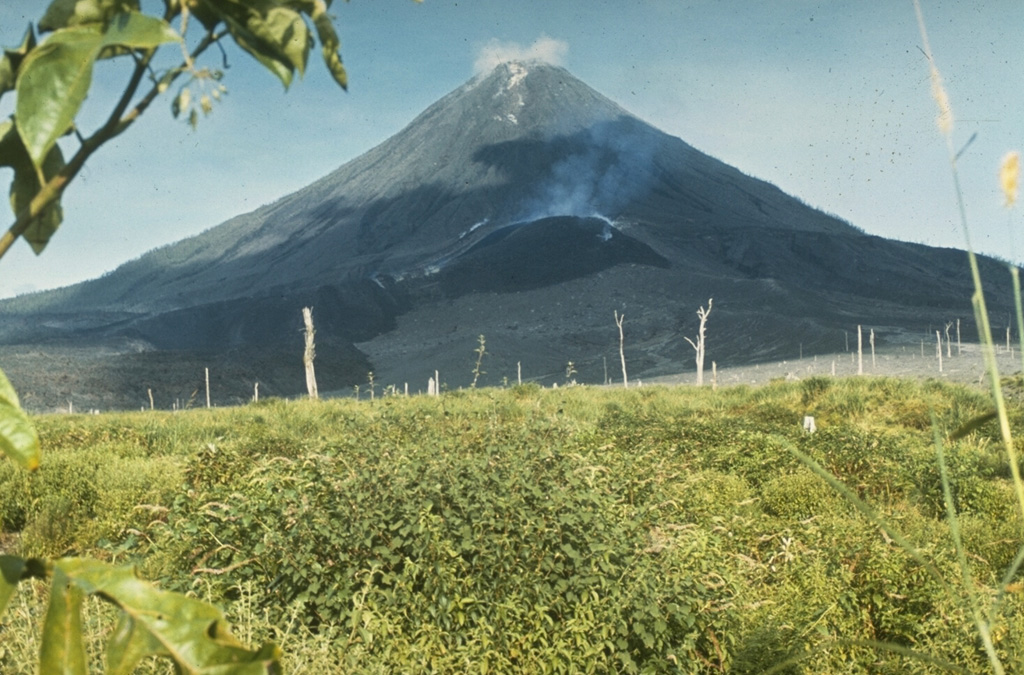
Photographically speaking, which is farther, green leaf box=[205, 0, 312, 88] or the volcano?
the volcano

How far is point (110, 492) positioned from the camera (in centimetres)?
715

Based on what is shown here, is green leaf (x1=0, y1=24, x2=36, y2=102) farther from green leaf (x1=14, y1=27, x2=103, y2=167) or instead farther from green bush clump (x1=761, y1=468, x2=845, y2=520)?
green bush clump (x1=761, y1=468, x2=845, y2=520)

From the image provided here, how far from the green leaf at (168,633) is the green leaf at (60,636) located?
1 centimetres

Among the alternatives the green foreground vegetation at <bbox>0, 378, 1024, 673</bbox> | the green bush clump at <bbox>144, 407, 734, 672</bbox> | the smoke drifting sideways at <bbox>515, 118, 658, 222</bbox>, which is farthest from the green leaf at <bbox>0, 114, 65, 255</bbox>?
the smoke drifting sideways at <bbox>515, 118, 658, 222</bbox>

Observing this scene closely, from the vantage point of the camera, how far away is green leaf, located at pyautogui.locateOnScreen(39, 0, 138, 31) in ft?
1.86

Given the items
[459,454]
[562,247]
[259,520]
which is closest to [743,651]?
[459,454]

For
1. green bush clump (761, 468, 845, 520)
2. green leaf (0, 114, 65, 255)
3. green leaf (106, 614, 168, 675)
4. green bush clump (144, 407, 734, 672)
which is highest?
green leaf (0, 114, 65, 255)

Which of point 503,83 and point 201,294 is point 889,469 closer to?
point 201,294

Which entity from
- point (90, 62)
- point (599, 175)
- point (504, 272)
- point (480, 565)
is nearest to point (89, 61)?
point (90, 62)

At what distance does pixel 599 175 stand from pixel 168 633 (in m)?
157

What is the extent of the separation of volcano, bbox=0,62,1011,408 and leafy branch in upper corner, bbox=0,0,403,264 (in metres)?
49.1

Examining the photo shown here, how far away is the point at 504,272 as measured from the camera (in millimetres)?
108312

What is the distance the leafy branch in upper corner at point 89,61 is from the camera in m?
0.51

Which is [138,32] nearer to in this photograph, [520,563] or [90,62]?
[90,62]
